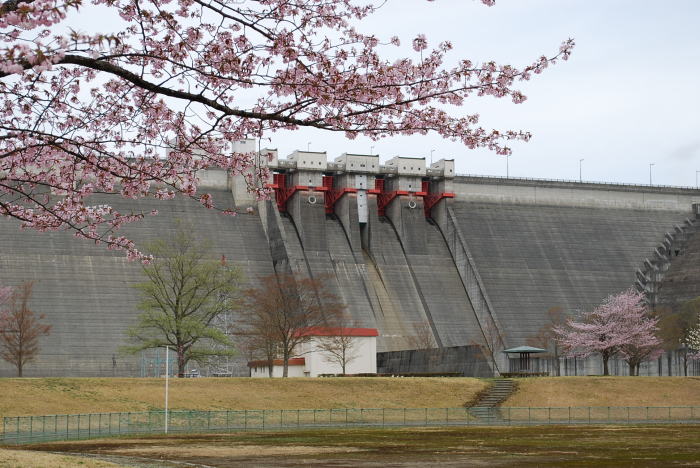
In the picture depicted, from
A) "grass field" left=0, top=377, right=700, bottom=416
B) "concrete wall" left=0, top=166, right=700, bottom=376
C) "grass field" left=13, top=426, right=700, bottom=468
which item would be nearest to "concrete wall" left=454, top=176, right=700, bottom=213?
"concrete wall" left=0, top=166, right=700, bottom=376

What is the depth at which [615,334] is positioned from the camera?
302ft

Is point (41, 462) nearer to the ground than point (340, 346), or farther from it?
nearer to the ground

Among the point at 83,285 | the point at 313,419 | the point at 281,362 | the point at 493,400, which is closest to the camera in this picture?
the point at 313,419

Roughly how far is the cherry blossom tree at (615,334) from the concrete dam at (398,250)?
5.44 meters

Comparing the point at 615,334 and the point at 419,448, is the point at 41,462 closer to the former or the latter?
the point at 419,448

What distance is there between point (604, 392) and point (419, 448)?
3631 centimetres

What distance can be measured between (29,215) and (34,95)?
4.75m

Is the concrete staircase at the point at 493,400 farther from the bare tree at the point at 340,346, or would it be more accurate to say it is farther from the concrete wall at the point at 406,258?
the concrete wall at the point at 406,258

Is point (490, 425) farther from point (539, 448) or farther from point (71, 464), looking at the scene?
point (71, 464)

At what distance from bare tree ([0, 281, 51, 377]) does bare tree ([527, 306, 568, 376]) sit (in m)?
44.3

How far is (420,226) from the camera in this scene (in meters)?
107

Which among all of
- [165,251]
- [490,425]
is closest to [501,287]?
[165,251]

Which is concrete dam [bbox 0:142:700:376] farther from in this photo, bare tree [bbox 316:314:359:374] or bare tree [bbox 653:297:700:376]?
bare tree [bbox 316:314:359:374]

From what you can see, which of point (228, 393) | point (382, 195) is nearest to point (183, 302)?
point (228, 393)
